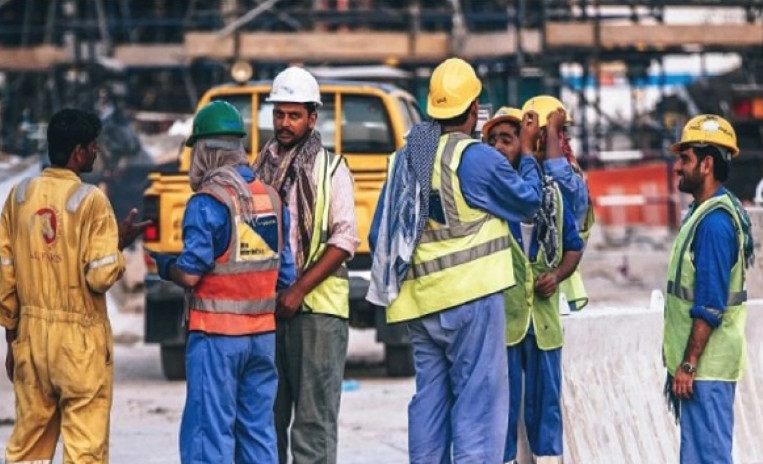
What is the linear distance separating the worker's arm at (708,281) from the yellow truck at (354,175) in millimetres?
6577

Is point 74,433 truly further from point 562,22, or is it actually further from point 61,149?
point 562,22

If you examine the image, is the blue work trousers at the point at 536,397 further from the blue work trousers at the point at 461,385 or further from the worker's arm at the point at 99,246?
the worker's arm at the point at 99,246

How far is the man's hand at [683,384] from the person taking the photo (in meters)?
8.28

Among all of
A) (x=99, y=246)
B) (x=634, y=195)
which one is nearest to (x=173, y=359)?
(x=99, y=246)

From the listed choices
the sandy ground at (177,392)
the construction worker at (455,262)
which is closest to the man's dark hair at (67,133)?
the construction worker at (455,262)

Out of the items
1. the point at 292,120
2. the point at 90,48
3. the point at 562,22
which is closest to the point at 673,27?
the point at 562,22

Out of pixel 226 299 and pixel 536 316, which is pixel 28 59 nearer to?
pixel 536 316

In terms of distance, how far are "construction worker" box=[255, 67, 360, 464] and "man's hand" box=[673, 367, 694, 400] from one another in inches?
60.0

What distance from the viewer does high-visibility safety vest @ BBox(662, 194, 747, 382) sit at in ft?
27.3

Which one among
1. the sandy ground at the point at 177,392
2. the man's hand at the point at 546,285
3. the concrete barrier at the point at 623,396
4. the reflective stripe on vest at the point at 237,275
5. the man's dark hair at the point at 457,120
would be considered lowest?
the sandy ground at the point at 177,392

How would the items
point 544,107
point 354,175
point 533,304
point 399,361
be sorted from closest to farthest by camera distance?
point 533,304 → point 544,107 → point 354,175 → point 399,361

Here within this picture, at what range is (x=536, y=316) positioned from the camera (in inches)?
373

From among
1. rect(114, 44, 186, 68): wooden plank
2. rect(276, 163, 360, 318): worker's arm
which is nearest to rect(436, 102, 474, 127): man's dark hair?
rect(276, 163, 360, 318): worker's arm

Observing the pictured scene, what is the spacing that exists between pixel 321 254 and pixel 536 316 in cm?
115
